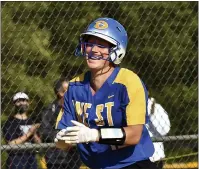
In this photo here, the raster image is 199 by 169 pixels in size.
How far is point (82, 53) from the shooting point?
13.6 feet

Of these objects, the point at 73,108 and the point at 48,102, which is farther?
the point at 48,102

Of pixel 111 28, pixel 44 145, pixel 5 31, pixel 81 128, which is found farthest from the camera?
pixel 5 31

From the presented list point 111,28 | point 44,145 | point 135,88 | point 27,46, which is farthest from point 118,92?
point 27,46

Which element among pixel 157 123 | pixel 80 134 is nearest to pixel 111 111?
pixel 80 134

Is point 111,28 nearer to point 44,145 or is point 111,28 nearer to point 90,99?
point 90,99

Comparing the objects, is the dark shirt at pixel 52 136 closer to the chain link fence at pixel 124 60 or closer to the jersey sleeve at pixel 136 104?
the chain link fence at pixel 124 60

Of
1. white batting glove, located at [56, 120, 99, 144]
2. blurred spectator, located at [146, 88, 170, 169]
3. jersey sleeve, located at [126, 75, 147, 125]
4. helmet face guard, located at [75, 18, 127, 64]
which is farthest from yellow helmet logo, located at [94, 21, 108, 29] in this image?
blurred spectator, located at [146, 88, 170, 169]

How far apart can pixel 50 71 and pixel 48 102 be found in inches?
12.4

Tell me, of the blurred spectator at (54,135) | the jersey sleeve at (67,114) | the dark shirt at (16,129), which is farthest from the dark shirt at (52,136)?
the jersey sleeve at (67,114)

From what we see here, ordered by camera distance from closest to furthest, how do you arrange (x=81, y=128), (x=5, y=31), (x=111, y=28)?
(x=81, y=128)
(x=111, y=28)
(x=5, y=31)

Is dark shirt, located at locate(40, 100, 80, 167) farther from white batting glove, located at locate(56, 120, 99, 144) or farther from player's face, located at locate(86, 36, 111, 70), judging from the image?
white batting glove, located at locate(56, 120, 99, 144)

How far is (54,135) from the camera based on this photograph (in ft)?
21.7

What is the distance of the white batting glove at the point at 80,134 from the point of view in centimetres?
377

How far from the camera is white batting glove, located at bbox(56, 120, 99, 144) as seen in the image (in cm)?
377
